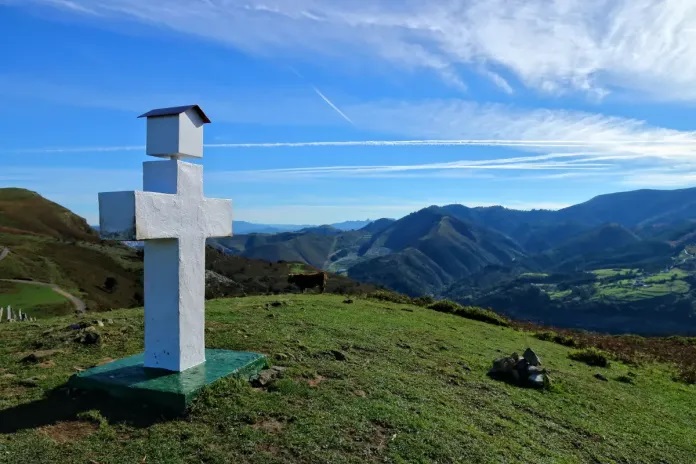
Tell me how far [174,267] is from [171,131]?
187 centimetres

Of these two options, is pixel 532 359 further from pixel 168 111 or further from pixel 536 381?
pixel 168 111

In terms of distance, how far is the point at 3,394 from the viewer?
280 inches

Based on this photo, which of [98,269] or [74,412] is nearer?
[74,412]

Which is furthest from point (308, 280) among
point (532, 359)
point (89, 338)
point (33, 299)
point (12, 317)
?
point (33, 299)

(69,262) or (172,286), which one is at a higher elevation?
(172,286)

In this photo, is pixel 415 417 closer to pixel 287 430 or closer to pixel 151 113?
pixel 287 430

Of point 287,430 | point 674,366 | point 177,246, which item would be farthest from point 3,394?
point 674,366

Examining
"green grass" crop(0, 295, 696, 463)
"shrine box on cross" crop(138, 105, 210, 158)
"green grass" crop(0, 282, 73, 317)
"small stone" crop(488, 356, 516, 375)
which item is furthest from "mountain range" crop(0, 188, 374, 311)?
"shrine box on cross" crop(138, 105, 210, 158)

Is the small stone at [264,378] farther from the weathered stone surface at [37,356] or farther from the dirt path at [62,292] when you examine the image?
the dirt path at [62,292]

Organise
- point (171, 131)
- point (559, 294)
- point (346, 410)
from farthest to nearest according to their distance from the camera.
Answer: point (559, 294) < point (346, 410) < point (171, 131)

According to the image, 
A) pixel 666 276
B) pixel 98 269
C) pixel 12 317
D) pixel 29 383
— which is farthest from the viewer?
pixel 666 276

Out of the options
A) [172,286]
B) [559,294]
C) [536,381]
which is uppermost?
[172,286]

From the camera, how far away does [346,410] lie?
714cm

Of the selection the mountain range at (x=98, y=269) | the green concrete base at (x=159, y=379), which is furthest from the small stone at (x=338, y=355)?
the mountain range at (x=98, y=269)
